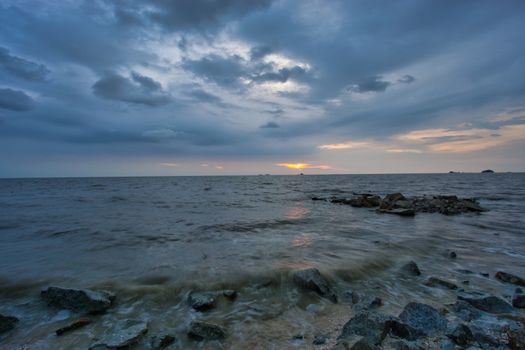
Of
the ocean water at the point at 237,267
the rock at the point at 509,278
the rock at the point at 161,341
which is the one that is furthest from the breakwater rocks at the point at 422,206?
the rock at the point at 161,341

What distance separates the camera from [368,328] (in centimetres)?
376

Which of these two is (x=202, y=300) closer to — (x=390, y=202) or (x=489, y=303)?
(x=489, y=303)

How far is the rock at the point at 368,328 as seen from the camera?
143 inches

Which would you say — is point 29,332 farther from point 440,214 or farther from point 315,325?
point 440,214

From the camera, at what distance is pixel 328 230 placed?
1250cm

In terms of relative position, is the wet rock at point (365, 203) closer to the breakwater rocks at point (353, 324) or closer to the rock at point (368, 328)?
Result: the breakwater rocks at point (353, 324)

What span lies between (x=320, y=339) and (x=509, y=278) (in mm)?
5543

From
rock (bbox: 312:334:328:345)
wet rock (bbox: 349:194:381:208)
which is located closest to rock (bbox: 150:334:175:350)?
rock (bbox: 312:334:328:345)

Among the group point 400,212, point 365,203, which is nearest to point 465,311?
point 400,212

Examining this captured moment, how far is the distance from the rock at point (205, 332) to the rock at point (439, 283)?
4.87 meters

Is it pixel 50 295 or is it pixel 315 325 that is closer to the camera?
pixel 315 325

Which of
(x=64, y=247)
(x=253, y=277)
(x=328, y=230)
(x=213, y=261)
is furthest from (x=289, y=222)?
(x=64, y=247)

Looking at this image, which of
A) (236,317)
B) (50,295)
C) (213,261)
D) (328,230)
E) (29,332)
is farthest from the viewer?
(328,230)

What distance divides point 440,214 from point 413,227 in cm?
635
